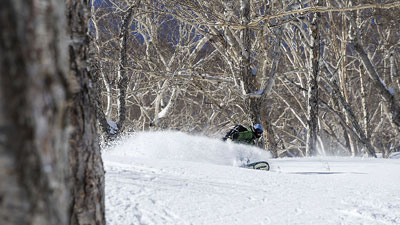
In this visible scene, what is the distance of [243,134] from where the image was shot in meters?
6.32

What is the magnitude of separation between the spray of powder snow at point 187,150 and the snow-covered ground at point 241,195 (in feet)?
4.09

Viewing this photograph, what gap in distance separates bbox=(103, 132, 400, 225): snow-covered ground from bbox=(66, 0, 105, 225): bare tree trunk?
1.23 meters

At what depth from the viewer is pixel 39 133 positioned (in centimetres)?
60

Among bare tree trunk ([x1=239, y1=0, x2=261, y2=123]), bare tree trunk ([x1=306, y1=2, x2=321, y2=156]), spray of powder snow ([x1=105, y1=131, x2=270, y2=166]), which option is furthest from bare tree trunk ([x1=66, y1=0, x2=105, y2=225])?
bare tree trunk ([x1=306, y1=2, x2=321, y2=156])

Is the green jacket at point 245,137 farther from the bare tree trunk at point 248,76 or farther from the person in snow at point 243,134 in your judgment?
the bare tree trunk at point 248,76

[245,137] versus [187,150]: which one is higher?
[187,150]

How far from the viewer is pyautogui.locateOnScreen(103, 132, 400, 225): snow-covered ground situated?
263cm

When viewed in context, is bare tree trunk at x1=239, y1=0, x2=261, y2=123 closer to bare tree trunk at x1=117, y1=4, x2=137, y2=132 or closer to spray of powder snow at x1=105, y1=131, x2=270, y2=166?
spray of powder snow at x1=105, y1=131, x2=270, y2=166

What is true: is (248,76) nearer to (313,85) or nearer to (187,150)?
(313,85)

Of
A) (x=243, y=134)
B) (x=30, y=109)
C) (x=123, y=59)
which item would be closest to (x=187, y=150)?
(x=243, y=134)

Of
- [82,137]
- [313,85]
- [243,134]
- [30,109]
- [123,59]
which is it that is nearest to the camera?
[30,109]

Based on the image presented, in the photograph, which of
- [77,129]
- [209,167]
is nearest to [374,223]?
[209,167]

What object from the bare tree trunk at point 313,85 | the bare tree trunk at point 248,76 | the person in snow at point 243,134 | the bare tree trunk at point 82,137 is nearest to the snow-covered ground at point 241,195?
the bare tree trunk at point 82,137

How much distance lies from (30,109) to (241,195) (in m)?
2.71
